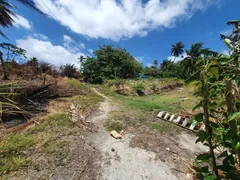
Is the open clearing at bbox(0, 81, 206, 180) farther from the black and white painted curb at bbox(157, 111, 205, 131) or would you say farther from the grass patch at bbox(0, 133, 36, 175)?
the black and white painted curb at bbox(157, 111, 205, 131)

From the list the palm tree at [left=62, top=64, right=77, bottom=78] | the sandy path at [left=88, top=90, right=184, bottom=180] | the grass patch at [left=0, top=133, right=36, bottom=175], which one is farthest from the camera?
the palm tree at [left=62, top=64, right=77, bottom=78]

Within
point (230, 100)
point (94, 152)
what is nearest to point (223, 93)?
point (230, 100)

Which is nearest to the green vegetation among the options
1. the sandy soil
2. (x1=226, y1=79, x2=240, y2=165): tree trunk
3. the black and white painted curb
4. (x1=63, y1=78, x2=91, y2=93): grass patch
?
the sandy soil

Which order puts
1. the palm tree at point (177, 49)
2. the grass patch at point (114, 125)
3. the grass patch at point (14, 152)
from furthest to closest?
the palm tree at point (177, 49)
the grass patch at point (114, 125)
the grass patch at point (14, 152)

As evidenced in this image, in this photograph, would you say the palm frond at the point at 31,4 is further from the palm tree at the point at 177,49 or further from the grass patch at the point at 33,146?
the palm tree at the point at 177,49

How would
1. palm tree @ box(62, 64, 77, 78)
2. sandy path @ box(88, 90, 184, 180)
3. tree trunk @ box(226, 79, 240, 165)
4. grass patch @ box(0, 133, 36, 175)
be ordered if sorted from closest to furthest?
tree trunk @ box(226, 79, 240, 165) → grass patch @ box(0, 133, 36, 175) → sandy path @ box(88, 90, 184, 180) → palm tree @ box(62, 64, 77, 78)

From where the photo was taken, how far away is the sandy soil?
1.98 meters

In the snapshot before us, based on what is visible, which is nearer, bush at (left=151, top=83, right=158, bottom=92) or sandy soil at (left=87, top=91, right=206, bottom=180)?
sandy soil at (left=87, top=91, right=206, bottom=180)

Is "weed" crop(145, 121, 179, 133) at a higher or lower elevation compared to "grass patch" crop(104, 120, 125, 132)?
higher

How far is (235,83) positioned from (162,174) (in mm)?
1567

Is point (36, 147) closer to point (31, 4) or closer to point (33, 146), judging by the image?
point (33, 146)

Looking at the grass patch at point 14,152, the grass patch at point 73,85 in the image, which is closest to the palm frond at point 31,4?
the grass patch at point 14,152

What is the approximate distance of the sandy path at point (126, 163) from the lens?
76.6 inches

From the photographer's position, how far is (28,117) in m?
3.41
